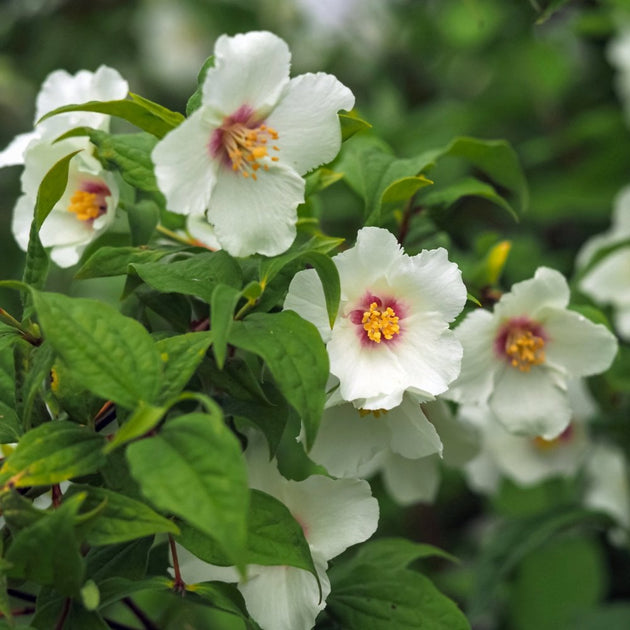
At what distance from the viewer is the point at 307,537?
957 millimetres

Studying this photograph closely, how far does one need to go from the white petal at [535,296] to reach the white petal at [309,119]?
289 millimetres

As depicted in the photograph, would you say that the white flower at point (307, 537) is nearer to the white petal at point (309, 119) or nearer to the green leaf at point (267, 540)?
the green leaf at point (267, 540)

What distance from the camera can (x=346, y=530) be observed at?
94 cm

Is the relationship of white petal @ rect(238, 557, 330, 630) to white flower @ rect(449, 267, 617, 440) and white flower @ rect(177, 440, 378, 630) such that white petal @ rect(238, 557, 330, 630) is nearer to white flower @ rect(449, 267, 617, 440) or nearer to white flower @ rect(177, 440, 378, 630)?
white flower @ rect(177, 440, 378, 630)

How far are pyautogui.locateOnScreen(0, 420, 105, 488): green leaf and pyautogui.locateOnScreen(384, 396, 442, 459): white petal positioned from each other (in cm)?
29

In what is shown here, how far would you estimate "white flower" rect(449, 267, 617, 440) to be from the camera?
1060 mm

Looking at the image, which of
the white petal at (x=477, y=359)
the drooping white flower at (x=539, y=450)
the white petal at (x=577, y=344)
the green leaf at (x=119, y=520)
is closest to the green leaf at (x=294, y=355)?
the green leaf at (x=119, y=520)

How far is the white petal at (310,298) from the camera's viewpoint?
860 millimetres

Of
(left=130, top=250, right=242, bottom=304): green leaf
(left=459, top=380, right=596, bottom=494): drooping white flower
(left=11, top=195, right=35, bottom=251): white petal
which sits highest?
(left=130, top=250, right=242, bottom=304): green leaf

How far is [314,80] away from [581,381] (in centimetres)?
93

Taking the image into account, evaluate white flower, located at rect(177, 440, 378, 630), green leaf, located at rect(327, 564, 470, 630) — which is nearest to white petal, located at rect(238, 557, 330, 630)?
white flower, located at rect(177, 440, 378, 630)

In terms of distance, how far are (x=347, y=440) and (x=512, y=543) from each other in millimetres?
738

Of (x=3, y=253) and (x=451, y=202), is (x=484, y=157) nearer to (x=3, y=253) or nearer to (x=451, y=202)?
(x=451, y=202)

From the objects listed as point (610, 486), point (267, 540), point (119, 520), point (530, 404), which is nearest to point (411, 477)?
point (530, 404)
